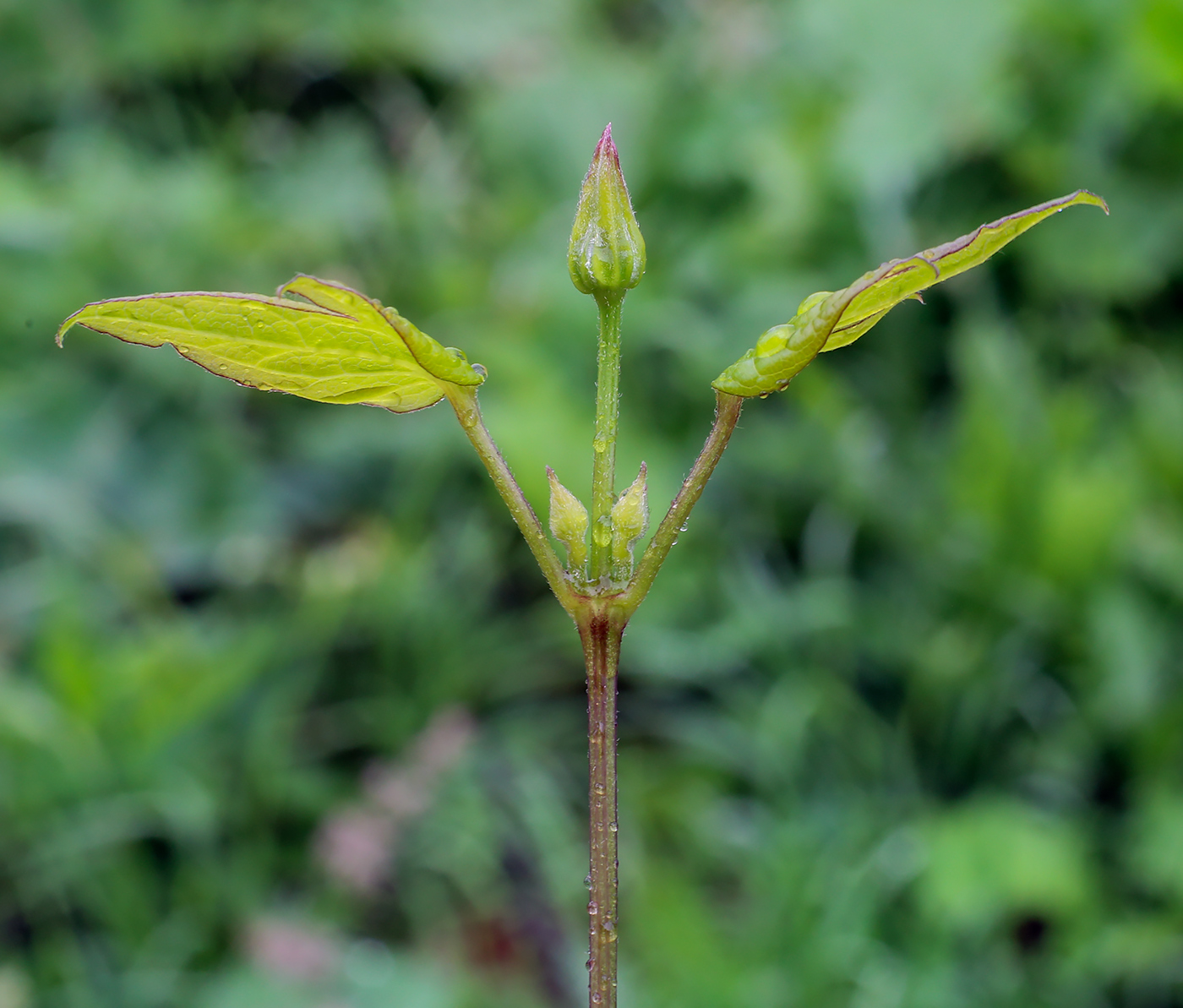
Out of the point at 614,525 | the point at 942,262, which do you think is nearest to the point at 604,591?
the point at 614,525

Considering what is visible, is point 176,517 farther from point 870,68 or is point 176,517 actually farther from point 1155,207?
point 1155,207

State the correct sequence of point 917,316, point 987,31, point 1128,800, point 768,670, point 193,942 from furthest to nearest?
1. point 917,316
2. point 987,31
3. point 768,670
4. point 1128,800
5. point 193,942

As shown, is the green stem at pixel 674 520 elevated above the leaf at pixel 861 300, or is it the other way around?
the leaf at pixel 861 300

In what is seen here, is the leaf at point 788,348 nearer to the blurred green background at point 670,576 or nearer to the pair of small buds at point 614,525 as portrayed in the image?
the pair of small buds at point 614,525

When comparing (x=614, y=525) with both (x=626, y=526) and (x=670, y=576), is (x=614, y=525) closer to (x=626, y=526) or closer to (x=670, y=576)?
(x=626, y=526)

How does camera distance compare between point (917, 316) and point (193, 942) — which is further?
point (917, 316)

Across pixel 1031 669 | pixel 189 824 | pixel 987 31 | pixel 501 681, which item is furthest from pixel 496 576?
pixel 987 31

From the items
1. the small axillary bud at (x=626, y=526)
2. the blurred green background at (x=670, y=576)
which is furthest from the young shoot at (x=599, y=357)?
the blurred green background at (x=670, y=576)
